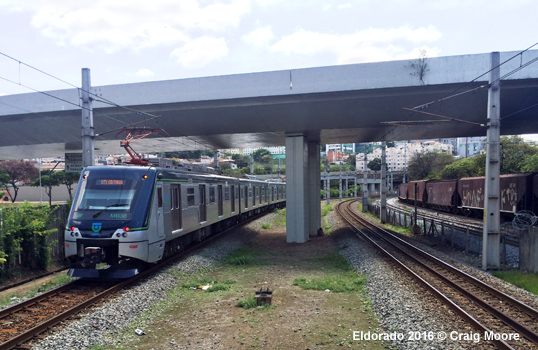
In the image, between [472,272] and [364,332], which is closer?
[364,332]

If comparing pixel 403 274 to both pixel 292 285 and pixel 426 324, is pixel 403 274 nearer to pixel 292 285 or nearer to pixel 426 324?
pixel 292 285

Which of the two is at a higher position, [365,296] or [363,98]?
[363,98]

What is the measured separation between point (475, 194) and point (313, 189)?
10382mm

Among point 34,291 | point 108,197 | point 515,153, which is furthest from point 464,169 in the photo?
point 34,291

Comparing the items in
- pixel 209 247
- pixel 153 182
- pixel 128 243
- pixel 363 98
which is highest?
pixel 363 98

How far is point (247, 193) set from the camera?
25000mm

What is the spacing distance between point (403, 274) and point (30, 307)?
27.2 ft

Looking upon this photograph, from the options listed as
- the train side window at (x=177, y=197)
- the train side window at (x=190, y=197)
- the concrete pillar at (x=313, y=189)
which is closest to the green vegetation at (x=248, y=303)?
the train side window at (x=177, y=197)

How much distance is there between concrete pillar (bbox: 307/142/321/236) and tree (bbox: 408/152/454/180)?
4073 cm

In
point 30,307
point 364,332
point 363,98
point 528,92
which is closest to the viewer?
point 364,332

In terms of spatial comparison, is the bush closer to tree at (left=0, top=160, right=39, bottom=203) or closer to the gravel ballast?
the gravel ballast

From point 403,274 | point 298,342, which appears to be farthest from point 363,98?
point 298,342

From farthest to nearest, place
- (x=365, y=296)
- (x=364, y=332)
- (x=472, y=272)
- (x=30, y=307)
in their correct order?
(x=472, y=272)
(x=365, y=296)
(x=30, y=307)
(x=364, y=332)

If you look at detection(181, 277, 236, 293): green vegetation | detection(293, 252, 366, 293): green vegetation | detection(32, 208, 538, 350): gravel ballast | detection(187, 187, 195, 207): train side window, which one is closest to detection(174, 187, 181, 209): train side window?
detection(187, 187, 195, 207): train side window
